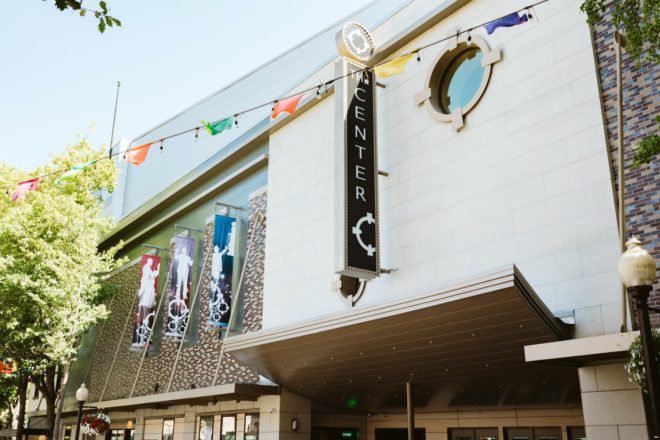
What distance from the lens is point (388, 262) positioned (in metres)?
15.5

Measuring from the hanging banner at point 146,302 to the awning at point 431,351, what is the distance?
10406mm

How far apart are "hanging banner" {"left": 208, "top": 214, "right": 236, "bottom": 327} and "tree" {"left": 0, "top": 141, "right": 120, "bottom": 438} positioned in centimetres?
518

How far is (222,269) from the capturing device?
22.2 meters

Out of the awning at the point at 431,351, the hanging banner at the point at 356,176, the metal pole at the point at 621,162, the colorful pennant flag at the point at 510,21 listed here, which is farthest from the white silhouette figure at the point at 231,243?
the metal pole at the point at 621,162

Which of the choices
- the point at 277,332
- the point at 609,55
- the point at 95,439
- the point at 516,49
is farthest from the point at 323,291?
the point at 95,439

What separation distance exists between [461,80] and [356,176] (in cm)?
343

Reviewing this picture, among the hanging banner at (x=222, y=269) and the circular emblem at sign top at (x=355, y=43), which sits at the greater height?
the circular emblem at sign top at (x=355, y=43)

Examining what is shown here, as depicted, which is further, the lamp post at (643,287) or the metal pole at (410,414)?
the metal pole at (410,414)

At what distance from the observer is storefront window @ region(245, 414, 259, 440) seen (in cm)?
1911

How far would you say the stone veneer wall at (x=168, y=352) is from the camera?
20969mm

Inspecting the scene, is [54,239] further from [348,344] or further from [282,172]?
[348,344]

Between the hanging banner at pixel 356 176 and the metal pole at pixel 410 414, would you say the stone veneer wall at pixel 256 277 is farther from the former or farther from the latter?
the metal pole at pixel 410 414

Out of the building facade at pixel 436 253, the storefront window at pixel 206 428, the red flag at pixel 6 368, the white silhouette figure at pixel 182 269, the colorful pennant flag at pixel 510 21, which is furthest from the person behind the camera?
the white silhouette figure at pixel 182 269

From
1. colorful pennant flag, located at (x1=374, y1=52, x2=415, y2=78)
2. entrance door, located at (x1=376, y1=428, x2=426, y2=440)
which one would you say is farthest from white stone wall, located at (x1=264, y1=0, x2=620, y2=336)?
entrance door, located at (x1=376, y1=428, x2=426, y2=440)
